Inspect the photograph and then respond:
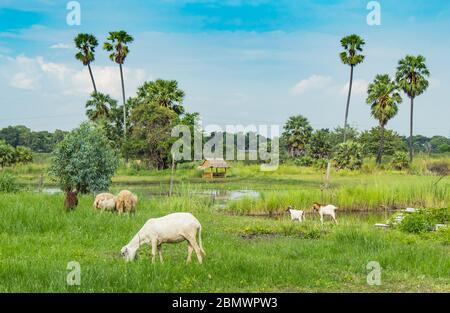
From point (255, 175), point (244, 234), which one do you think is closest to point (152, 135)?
point (255, 175)

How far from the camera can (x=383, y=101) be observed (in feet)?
200

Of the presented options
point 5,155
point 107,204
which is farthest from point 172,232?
point 5,155

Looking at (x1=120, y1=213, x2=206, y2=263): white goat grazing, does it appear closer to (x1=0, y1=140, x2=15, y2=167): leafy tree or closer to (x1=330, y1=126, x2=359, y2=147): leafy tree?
(x1=0, y1=140, x2=15, y2=167): leafy tree

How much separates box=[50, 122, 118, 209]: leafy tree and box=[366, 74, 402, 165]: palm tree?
40896mm

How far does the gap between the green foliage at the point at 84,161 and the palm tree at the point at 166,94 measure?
33217 mm

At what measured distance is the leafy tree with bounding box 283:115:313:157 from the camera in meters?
71.4

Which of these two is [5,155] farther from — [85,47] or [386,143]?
[386,143]

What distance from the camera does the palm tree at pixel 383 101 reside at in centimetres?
6056

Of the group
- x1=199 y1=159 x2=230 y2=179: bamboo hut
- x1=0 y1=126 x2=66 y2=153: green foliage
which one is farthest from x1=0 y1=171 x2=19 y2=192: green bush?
x1=0 y1=126 x2=66 y2=153: green foliage

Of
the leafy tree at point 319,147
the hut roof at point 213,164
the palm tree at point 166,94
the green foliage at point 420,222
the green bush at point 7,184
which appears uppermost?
the palm tree at point 166,94

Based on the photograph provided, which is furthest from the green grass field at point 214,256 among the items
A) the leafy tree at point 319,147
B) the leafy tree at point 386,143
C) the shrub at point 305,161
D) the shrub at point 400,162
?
the leafy tree at point 386,143

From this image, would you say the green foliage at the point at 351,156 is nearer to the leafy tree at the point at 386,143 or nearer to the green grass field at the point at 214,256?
the leafy tree at the point at 386,143

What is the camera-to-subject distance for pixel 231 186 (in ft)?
138
